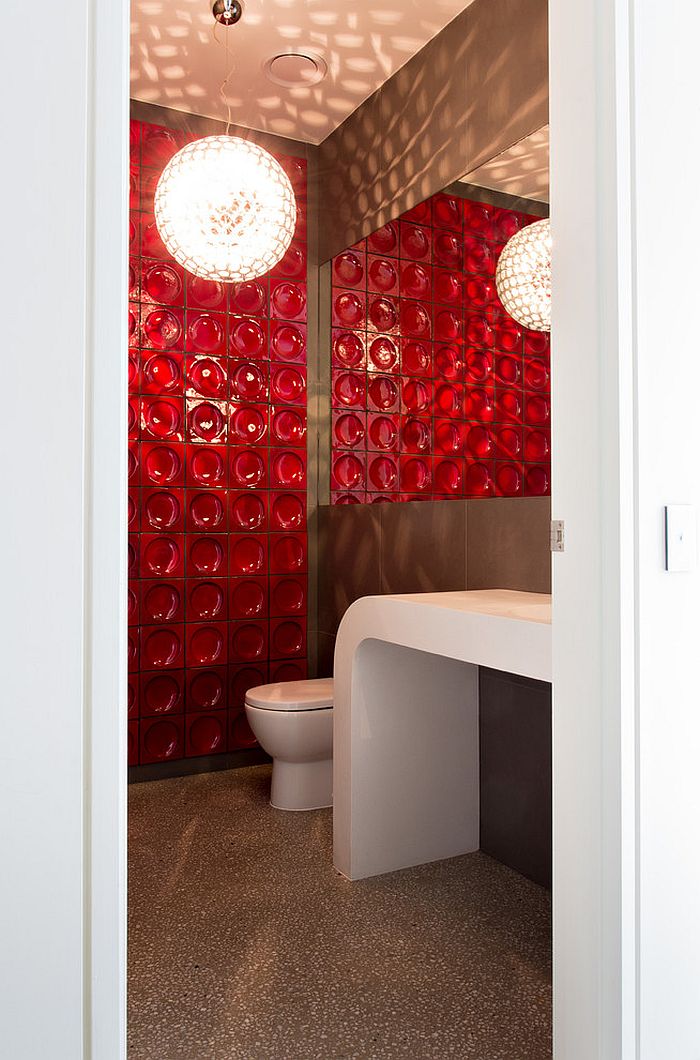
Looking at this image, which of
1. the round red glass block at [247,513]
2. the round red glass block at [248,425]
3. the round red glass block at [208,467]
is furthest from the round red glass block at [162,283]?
the round red glass block at [247,513]

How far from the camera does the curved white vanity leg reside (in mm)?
2332

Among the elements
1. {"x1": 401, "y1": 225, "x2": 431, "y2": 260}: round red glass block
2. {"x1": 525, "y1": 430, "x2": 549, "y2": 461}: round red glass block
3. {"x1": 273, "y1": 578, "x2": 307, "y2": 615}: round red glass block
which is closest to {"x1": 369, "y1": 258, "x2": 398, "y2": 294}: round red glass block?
{"x1": 401, "y1": 225, "x2": 431, "y2": 260}: round red glass block

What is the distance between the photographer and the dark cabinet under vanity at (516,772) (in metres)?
2.30

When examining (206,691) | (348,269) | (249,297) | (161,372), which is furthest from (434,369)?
(206,691)

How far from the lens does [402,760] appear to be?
2.41m

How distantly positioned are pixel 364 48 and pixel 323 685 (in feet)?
7.83

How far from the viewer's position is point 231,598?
3.48 m

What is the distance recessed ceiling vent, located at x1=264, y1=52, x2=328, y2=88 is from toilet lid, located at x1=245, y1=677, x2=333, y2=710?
2360mm

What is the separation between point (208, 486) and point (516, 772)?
1751 millimetres

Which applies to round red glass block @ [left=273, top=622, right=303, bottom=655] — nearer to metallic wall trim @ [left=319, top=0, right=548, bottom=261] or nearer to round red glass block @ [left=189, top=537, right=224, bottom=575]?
round red glass block @ [left=189, top=537, right=224, bottom=575]

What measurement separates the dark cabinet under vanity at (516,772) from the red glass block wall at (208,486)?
4.27 feet

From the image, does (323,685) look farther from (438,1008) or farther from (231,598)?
(438,1008)
